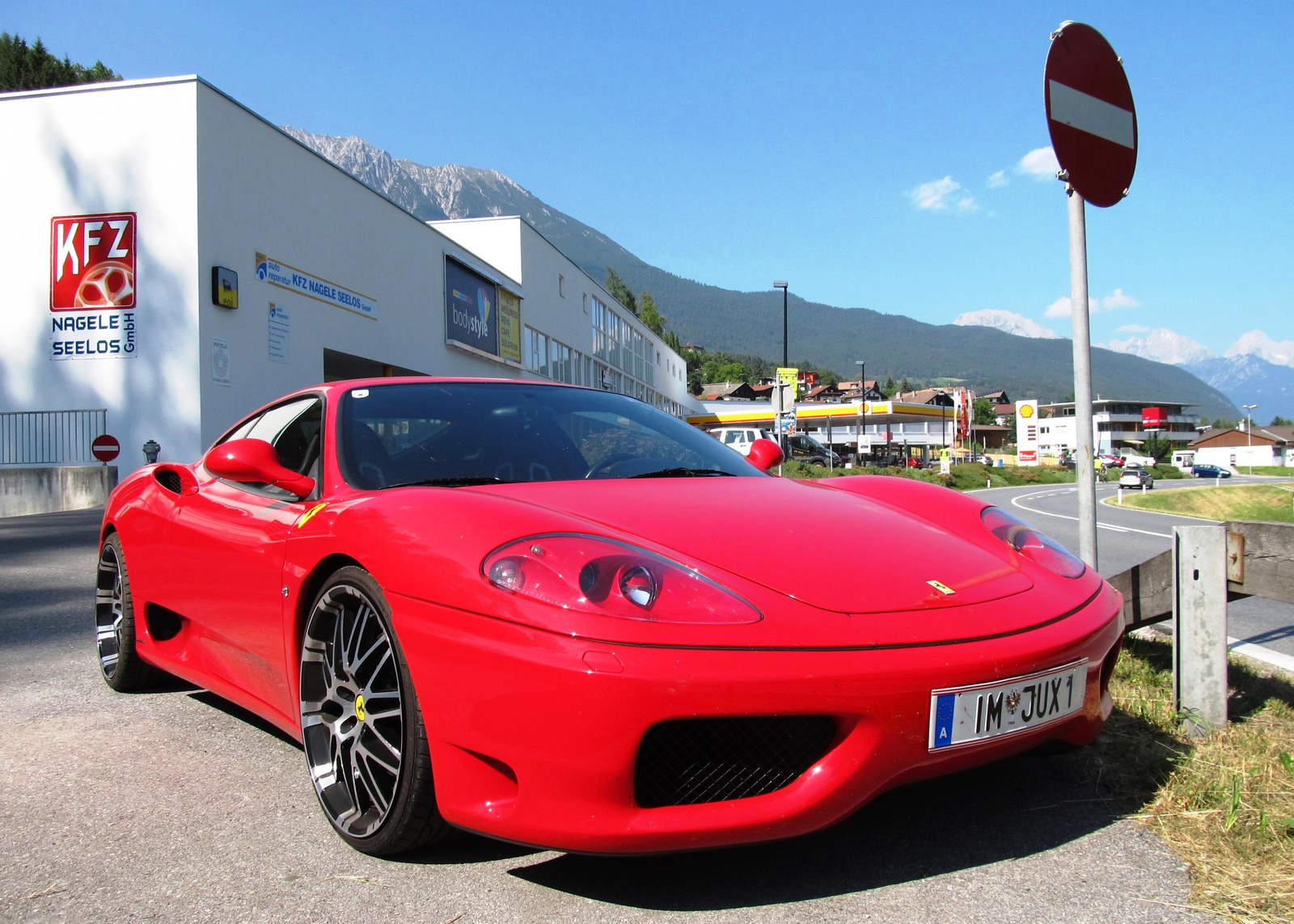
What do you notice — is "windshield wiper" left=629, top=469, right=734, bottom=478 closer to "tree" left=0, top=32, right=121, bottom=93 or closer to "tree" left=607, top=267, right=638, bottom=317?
"tree" left=0, top=32, right=121, bottom=93

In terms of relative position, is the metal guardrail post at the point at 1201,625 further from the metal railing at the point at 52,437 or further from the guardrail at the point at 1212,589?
the metal railing at the point at 52,437

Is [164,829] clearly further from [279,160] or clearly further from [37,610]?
[279,160]

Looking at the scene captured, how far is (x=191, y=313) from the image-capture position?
1590cm

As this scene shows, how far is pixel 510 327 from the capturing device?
28.7 m

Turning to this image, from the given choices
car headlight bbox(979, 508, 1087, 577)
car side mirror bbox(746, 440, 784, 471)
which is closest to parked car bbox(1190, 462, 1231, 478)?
car side mirror bbox(746, 440, 784, 471)

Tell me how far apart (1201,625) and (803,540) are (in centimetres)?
149

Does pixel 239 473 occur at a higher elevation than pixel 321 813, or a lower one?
higher

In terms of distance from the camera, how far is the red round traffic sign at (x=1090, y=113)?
356 cm

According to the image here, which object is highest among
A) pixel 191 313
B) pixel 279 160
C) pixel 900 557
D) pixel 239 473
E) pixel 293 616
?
pixel 279 160

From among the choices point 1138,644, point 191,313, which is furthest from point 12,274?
point 1138,644

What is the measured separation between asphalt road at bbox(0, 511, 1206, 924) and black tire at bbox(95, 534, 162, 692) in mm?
624

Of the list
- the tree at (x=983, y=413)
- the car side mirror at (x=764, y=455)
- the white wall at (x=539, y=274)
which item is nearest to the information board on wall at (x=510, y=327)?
the white wall at (x=539, y=274)

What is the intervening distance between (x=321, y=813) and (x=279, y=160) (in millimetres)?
18005

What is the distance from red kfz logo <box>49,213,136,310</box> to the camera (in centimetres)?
1633
